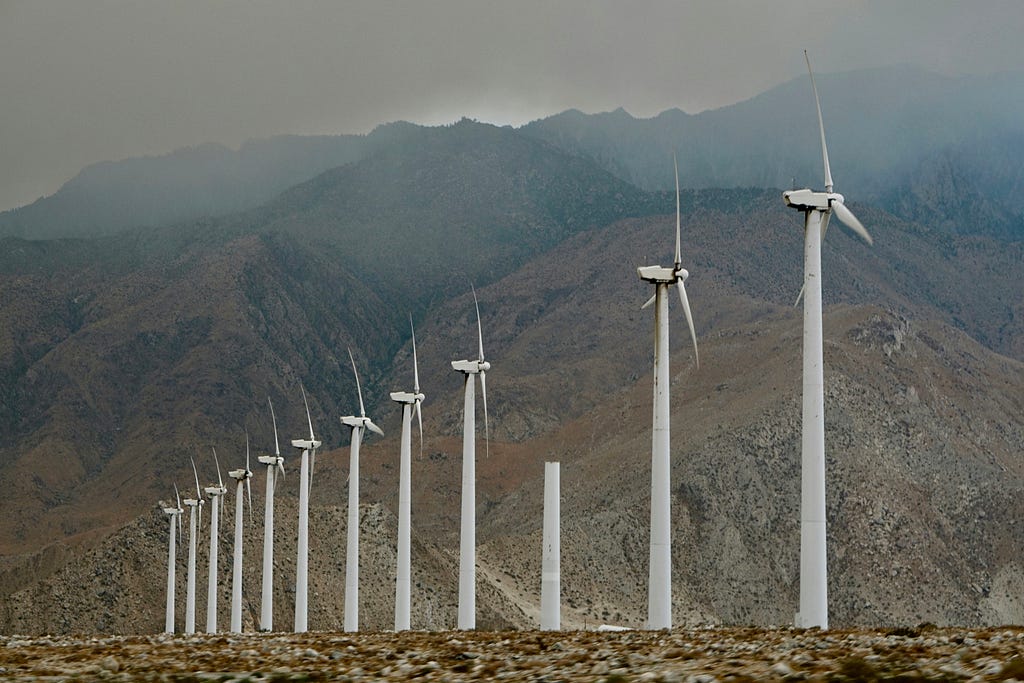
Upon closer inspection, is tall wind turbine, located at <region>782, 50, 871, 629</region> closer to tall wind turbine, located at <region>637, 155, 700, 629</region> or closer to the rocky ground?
the rocky ground

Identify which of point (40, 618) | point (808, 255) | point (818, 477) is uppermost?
point (808, 255)

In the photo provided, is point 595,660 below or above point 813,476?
below

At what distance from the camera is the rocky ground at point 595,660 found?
2416cm

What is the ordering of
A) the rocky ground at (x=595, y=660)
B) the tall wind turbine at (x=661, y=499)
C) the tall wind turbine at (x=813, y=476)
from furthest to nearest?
A: the tall wind turbine at (x=661, y=499) < the tall wind turbine at (x=813, y=476) < the rocky ground at (x=595, y=660)

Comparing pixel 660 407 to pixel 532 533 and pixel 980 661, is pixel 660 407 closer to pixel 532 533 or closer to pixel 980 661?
pixel 980 661

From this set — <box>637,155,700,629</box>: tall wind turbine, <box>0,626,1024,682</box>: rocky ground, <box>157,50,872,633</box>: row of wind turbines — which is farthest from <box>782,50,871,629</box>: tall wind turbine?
<box>637,155,700,629</box>: tall wind turbine

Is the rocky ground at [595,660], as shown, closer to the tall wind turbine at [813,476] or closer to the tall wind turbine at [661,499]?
the tall wind turbine at [813,476]

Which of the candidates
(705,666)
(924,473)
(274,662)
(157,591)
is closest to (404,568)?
(274,662)

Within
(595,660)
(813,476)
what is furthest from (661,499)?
(595,660)

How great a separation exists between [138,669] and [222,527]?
447ft

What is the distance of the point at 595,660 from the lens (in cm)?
2939

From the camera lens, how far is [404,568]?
7688 cm

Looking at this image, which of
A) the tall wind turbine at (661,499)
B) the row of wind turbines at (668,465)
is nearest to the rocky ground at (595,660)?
the row of wind turbines at (668,465)

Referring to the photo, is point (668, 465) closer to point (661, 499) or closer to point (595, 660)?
point (661, 499)
